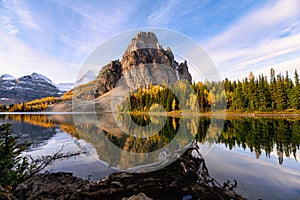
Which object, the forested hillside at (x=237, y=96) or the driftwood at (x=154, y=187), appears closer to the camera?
the driftwood at (x=154, y=187)

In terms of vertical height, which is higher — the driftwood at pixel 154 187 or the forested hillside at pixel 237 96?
the forested hillside at pixel 237 96

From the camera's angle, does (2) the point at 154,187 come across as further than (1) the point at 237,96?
No

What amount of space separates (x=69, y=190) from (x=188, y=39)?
10518 mm

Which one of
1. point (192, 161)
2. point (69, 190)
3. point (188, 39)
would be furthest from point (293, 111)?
point (69, 190)

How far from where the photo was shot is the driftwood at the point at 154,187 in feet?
17.7

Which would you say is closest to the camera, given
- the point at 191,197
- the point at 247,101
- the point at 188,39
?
the point at 191,197

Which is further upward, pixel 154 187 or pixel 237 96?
pixel 237 96

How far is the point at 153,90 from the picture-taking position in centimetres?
9638

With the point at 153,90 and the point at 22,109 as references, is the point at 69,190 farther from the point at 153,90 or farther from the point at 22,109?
the point at 22,109

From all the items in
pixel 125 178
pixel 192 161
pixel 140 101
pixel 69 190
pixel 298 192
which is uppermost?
pixel 140 101

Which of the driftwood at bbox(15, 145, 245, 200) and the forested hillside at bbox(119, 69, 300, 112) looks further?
the forested hillside at bbox(119, 69, 300, 112)

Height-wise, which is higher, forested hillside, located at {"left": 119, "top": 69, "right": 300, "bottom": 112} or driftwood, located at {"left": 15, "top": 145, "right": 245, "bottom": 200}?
forested hillside, located at {"left": 119, "top": 69, "right": 300, "bottom": 112}

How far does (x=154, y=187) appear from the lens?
6121 millimetres

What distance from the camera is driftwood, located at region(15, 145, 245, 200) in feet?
17.7
